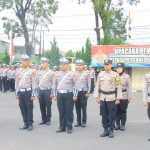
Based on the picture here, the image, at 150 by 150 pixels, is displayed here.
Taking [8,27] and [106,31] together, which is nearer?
[106,31]

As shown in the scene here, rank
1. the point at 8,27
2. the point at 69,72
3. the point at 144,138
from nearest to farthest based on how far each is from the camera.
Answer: the point at 144,138 → the point at 69,72 → the point at 8,27

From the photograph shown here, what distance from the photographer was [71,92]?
11344mm

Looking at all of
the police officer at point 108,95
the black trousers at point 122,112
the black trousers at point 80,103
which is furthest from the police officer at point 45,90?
the police officer at point 108,95

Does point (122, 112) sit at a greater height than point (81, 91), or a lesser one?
lesser

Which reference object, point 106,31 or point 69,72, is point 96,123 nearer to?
point 69,72

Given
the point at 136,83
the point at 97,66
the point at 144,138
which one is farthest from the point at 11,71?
the point at 144,138

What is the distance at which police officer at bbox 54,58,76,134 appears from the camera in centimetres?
1126

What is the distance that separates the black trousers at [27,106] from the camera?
1166 cm

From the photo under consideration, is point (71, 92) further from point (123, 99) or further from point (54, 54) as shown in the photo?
point (54, 54)

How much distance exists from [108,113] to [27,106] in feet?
7.76

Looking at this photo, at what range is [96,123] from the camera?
42.2 feet

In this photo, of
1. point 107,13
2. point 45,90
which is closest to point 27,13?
point 107,13

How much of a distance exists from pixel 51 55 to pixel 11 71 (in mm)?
49047

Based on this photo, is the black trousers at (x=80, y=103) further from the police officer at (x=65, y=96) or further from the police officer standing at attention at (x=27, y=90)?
the police officer standing at attention at (x=27, y=90)
